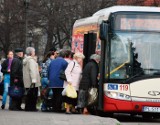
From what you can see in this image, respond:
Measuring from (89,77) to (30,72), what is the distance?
1756 millimetres

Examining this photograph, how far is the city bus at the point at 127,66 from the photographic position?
693 inches

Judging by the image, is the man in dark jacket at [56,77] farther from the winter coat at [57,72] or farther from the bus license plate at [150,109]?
the bus license plate at [150,109]

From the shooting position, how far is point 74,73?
18125 mm

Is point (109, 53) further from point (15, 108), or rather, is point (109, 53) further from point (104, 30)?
point (15, 108)

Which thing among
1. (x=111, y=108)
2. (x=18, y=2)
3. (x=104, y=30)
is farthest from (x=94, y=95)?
(x=18, y=2)

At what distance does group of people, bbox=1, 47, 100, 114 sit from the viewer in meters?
18.0

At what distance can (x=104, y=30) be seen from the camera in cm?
1742

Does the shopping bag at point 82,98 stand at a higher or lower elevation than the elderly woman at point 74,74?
lower

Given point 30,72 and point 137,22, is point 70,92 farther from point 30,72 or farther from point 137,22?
point 137,22

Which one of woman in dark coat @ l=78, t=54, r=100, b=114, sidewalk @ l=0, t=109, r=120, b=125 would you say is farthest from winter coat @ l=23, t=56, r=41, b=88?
sidewalk @ l=0, t=109, r=120, b=125

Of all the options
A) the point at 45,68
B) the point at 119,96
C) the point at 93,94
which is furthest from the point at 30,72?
the point at 119,96

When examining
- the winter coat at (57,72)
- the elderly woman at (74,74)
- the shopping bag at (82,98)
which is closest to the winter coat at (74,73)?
the elderly woman at (74,74)

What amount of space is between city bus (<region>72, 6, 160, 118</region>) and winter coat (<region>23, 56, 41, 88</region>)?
195cm

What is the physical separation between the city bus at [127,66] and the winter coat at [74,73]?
0.69 meters
